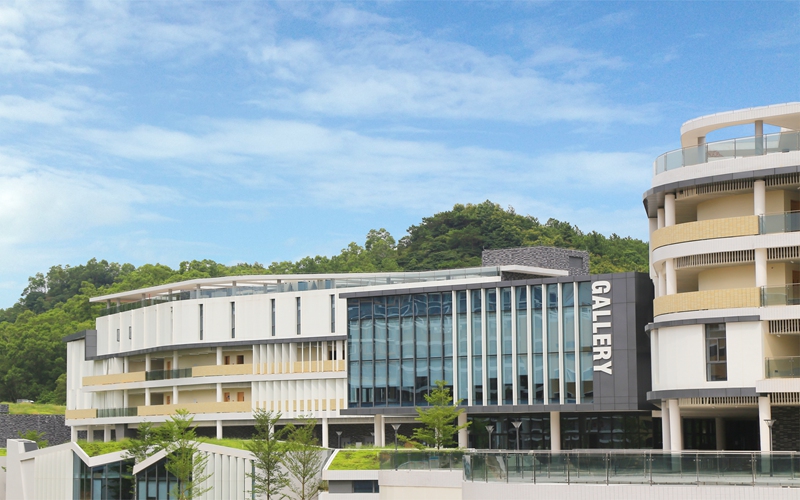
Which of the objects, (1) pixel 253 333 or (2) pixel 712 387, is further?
(1) pixel 253 333

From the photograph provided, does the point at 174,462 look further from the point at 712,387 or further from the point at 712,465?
the point at 712,465

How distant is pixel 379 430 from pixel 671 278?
26916 mm

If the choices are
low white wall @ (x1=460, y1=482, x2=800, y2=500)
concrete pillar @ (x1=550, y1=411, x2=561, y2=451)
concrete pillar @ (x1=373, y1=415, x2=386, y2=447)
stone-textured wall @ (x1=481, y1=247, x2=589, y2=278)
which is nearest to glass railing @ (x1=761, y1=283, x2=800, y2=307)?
low white wall @ (x1=460, y1=482, x2=800, y2=500)

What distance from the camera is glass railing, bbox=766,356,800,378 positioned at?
5225cm

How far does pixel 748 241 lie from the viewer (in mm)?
53938

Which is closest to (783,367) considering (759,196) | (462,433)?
(759,196)

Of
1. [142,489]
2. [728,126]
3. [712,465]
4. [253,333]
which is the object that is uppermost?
[728,126]

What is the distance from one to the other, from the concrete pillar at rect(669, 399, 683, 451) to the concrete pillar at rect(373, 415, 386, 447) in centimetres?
2482

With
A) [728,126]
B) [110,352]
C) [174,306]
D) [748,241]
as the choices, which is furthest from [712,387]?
[110,352]

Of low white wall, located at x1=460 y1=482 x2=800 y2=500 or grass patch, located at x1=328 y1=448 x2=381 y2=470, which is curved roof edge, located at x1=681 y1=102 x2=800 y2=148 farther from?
grass patch, located at x1=328 y1=448 x2=381 y2=470

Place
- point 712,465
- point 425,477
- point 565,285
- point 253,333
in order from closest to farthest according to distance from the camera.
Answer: point 712,465, point 425,477, point 565,285, point 253,333

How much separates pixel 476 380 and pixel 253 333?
2087 centimetres

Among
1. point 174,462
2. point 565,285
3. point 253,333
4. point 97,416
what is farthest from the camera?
point 97,416

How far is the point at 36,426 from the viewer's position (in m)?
110
